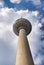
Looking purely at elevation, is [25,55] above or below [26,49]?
below

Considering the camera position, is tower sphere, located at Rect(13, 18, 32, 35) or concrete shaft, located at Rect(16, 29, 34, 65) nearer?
concrete shaft, located at Rect(16, 29, 34, 65)

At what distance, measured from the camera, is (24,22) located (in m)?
70.2

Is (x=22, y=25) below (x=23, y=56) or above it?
above

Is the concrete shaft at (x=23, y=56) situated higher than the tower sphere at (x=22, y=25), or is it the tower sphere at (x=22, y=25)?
the tower sphere at (x=22, y=25)

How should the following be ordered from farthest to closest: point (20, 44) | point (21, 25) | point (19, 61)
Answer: point (21, 25)
point (20, 44)
point (19, 61)

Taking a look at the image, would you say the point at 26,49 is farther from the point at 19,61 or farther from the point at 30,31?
the point at 30,31

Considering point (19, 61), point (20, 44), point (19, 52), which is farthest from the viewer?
point (20, 44)

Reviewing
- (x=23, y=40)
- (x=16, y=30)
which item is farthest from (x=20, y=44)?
(x=16, y=30)

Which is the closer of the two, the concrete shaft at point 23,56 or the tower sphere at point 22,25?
the concrete shaft at point 23,56

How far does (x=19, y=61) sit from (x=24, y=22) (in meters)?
34.1

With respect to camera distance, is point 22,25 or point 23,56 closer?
point 23,56

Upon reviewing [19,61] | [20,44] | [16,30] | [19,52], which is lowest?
[19,61]

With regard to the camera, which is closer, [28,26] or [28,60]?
[28,60]

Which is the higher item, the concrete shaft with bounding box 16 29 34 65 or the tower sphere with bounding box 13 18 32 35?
the tower sphere with bounding box 13 18 32 35
